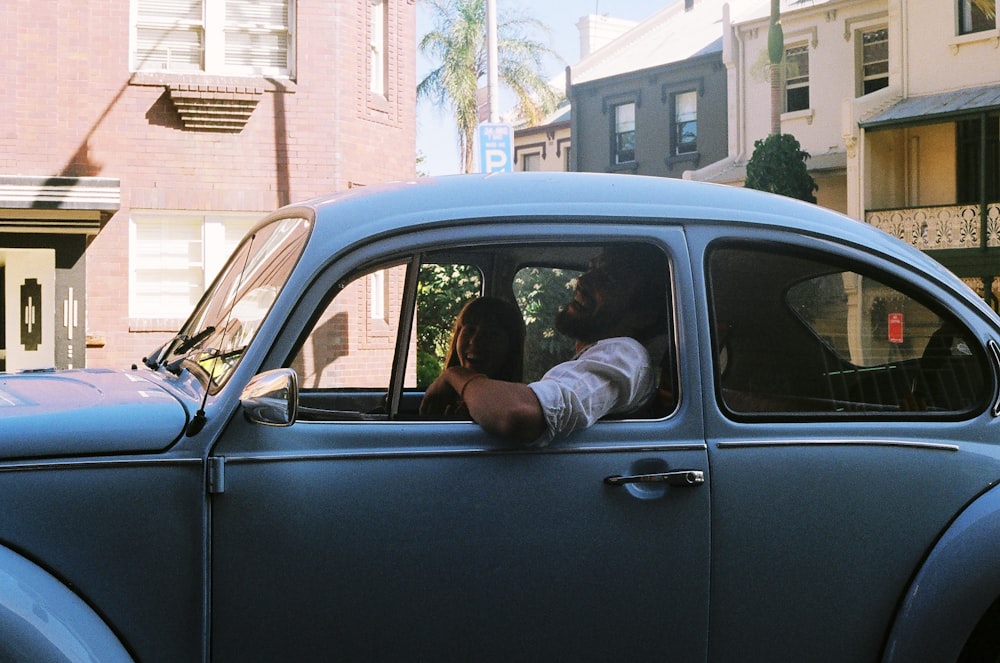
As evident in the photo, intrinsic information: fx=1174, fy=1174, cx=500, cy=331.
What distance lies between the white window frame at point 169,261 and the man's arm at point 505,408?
1238cm

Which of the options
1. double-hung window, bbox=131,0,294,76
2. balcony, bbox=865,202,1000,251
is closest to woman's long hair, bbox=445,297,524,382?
double-hung window, bbox=131,0,294,76

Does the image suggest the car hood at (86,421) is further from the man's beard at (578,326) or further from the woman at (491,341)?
the man's beard at (578,326)

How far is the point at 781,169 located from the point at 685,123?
8.15m

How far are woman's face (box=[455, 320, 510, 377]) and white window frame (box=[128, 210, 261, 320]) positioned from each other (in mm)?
12134

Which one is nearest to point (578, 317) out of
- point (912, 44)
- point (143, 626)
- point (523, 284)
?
point (523, 284)

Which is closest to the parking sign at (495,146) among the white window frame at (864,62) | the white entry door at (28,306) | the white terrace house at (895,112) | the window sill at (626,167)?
the white entry door at (28,306)

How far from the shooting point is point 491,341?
10.1ft

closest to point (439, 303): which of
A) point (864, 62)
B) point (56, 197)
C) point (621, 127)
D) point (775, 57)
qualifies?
point (56, 197)

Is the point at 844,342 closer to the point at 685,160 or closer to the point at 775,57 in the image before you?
the point at 775,57

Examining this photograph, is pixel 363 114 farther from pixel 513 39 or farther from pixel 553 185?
pixel 513 39

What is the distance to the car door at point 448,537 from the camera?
2561 mm

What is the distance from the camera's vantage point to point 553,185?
120 inches

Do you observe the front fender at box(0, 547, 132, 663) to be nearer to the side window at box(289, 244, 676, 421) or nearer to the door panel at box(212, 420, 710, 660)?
the door panel at box(212, 420, 710, 660)

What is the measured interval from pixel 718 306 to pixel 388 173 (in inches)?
543
